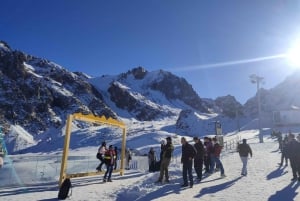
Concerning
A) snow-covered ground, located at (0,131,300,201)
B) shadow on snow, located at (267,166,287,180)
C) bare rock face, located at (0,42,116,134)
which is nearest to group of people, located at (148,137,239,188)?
snow-covered ground, located at (0,131,300,201)

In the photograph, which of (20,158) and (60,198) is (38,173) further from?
(60,198)

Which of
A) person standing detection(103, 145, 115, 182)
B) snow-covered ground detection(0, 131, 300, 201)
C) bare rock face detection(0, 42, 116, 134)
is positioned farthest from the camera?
bare rock face detection(0, 42, 116, 134)

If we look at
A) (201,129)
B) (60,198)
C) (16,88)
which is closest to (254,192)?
(60,198)

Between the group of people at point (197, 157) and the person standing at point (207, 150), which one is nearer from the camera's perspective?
the group of people at point (197, 157)

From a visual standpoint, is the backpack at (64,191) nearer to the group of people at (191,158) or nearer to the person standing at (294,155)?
the group of people at (191,158)

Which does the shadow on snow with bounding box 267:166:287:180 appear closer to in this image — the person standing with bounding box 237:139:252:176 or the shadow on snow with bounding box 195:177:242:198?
the person standing with bounding box 237:139:252:176

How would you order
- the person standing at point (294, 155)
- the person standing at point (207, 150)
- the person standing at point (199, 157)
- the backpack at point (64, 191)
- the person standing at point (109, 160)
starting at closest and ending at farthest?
the backpack at point (64, 191)
the person standing at point (294, 155)
the person standing at point (199, 157)
the person standing at point (109, 160)
the person standing at point (207, 150)

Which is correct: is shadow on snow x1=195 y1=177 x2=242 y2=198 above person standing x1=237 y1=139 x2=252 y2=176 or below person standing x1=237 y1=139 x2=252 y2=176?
below

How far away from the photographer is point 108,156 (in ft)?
51.6

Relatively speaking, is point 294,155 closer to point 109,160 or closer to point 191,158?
point 191,158

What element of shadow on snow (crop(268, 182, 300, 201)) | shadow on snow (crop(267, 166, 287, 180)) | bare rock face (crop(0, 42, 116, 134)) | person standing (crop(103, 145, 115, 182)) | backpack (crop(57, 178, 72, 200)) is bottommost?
shadow on snow (crop(268, 182, 300, 201))

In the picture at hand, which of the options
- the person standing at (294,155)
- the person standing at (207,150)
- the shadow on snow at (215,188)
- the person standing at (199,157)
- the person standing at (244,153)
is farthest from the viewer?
the person standing at (207,150)

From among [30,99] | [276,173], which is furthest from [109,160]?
[30,99]

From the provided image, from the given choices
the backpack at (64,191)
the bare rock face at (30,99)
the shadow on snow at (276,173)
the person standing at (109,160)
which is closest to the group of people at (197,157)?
the shadow on snow at (276,173)
